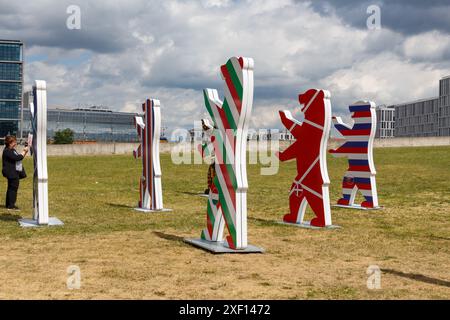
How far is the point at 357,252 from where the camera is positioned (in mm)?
9109

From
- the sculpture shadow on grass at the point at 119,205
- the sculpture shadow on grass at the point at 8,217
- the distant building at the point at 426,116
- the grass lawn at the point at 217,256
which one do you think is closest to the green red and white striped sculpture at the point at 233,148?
the grass lawn at the point at 217,256

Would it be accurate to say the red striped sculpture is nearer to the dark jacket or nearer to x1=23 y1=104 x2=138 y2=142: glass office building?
the dark jacket

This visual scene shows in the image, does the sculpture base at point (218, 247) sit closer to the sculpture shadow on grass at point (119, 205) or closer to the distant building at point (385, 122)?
the sculpture shadow on grass at point (119, 205)

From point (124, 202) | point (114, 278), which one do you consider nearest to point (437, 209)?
point (124, 202)

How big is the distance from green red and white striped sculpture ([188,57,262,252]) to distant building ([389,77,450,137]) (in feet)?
429

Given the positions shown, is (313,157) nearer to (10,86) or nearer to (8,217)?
(8,217)

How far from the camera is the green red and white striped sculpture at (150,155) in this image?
13.6m

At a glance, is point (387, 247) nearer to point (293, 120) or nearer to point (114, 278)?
point (293, 120)

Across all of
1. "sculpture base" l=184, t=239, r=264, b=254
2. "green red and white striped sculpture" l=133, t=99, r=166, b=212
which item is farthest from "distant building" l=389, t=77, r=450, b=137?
"sculpture base" l=184, t=239, r=264, b=254

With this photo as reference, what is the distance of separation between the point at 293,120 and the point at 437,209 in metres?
4.85

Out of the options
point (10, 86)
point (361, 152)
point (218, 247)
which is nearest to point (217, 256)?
point (218, 247)

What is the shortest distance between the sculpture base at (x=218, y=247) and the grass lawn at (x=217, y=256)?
0.17m

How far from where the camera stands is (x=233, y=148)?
8.76 m

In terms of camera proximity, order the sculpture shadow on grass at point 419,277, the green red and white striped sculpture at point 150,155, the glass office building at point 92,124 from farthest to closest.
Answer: the glass office building at point 92,124, the green red and white striped sculpture at point 150,155, the sculpture shadow on grass at point 419,277
